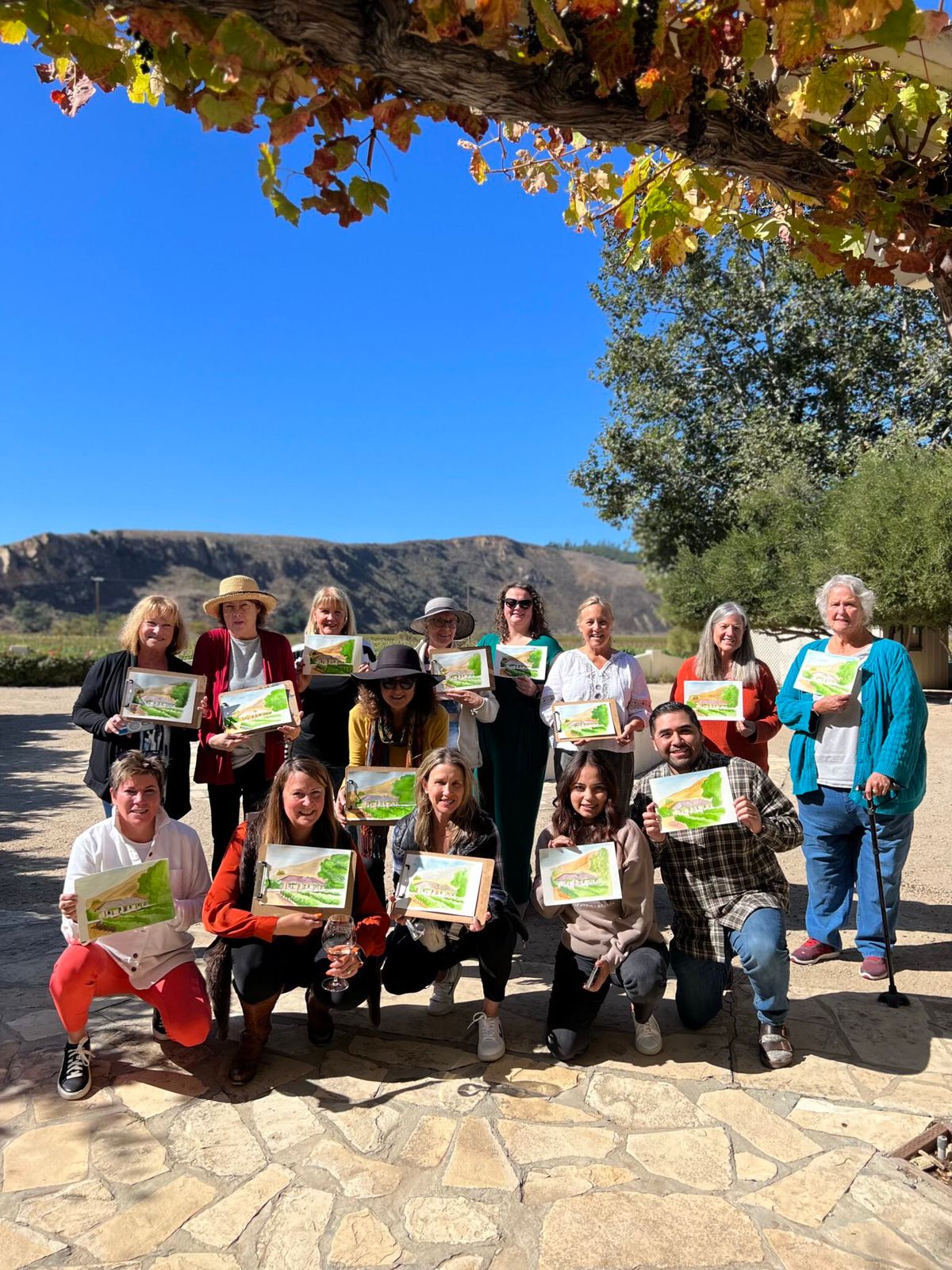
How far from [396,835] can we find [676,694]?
6.29 feet

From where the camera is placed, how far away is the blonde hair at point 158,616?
4547 millimetres

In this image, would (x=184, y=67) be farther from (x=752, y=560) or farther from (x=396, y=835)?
(x=752, y=560)

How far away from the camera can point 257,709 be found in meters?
4.47

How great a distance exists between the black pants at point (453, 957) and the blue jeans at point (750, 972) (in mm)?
799

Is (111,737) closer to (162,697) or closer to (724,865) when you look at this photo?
(162,697)

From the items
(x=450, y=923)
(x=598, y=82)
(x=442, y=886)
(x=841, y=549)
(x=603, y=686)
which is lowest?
(x=450, y=923)

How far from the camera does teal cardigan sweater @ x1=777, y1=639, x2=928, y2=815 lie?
14.6ft

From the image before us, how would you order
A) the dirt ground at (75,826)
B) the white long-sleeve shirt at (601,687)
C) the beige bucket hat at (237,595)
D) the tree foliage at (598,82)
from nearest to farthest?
1. the tree foliage at (598,82)
2. the beige bucket hat at (237,595)
3. the white long-sleeve shirt at (601,687)
4. the dirt ground at (75,826)

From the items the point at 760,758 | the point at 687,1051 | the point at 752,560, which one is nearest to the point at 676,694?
the point at 760,758

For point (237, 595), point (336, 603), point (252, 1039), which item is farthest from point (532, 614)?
point (252, 1039)

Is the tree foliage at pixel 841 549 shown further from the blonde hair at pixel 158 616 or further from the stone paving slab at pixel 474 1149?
the blonde hair at pixel 158 616

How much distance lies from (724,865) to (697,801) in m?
0.36

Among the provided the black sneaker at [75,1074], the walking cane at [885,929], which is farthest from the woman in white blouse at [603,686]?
the black sneaker at [75,1074]

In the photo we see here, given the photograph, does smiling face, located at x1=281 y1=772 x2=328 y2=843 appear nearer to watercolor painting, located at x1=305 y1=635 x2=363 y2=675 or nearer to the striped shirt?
watercolor painting, located at x1=305 y1=635 x2=363 y2=675
